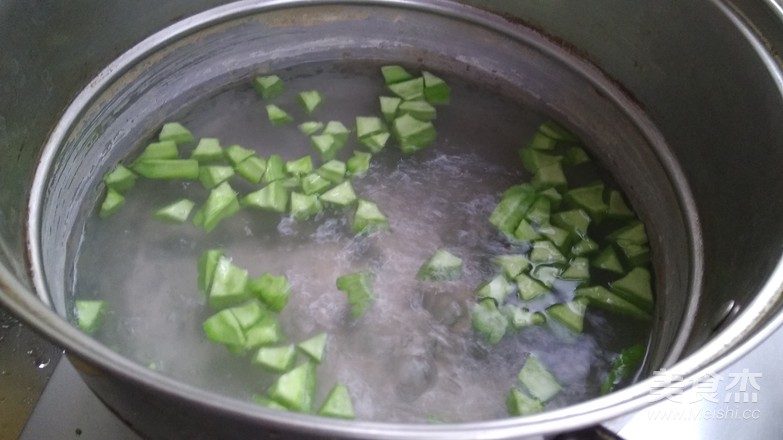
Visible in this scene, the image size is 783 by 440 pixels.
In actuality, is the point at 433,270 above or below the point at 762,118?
below

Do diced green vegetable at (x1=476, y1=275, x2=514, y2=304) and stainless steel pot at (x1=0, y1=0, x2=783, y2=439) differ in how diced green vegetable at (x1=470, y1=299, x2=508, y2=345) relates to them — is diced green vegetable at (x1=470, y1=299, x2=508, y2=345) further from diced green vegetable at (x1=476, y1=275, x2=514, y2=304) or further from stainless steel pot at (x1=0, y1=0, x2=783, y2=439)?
stainless steel pot at (x1=0, y1=0, x2=783, y2=439)

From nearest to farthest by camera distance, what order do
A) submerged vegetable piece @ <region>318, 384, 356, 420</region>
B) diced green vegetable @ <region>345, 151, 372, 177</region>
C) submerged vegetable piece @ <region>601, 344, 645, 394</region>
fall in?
submerged vegetable piece @ <region>318, 384, 356, 420</region>, submerged vegetable piece @ <region>601, 344, 645, 394</region>, diced green vegetable @ <region>345, 151, 372, 177</region>

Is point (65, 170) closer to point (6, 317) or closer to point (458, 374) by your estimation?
point (6, 317)

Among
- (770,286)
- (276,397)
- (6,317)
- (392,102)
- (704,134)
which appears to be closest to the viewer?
(770,286)

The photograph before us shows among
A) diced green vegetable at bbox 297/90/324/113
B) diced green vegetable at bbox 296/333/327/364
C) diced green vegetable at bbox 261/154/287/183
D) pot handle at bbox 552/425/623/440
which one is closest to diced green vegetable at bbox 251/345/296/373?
diced green vegetable at bbox 296/333/327/364

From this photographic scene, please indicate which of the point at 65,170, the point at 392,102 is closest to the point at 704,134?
→ the point at 392,102

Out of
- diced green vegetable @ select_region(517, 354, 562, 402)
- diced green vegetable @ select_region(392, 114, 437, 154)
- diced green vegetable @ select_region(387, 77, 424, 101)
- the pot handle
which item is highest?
diced green vegetable @ select_region(387, 77, 424, 101)

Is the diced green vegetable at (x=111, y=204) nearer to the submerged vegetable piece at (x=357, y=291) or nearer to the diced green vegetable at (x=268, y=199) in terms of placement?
the diced green vegetable at (x=268, y=199)
